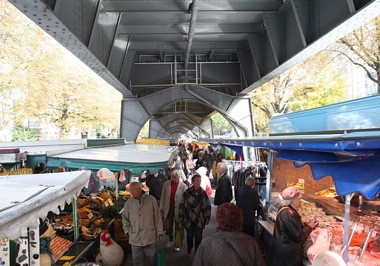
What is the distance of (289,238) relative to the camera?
3879 mm

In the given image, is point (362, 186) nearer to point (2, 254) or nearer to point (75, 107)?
point (2, 254)

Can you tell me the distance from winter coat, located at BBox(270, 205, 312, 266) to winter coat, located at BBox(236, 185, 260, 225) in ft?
6.06

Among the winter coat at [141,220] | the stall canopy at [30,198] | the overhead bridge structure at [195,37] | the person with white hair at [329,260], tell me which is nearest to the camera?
the stall canopy at [30,198]

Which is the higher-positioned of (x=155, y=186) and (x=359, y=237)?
(x=155, y=186)

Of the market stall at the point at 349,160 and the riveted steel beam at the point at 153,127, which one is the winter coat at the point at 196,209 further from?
the riveted steel beam at the point at 153,127

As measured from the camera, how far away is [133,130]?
1620 centimetres

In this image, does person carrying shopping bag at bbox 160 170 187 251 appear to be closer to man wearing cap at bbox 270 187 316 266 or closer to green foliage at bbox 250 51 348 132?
man wearing cap at bbox 270 187 316 266

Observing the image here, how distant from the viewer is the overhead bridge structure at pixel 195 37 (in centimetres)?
530

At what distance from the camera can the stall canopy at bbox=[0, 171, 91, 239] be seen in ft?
5.77

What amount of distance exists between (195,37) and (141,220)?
8.37m

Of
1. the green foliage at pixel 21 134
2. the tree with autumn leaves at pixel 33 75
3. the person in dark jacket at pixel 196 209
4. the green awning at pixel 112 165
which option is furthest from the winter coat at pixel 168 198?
the green foliage at pixel 21 134

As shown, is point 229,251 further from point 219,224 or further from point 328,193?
point 328,193

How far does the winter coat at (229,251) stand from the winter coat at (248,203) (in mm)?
3191

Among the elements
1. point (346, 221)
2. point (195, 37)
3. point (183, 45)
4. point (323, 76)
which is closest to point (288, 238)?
point (346, 221)
